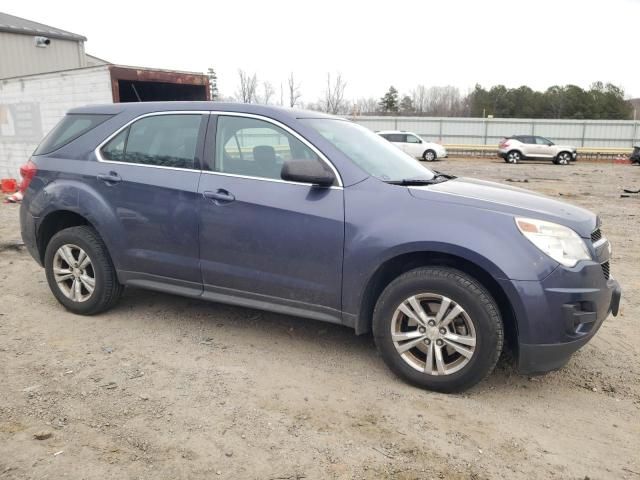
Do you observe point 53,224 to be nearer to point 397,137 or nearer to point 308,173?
point 308,173

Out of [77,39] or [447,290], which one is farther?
[77,39]

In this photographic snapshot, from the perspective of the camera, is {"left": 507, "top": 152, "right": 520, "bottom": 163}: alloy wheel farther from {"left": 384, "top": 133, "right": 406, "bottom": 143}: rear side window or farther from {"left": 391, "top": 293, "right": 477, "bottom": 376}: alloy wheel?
{"left": 391, "top": 293, "right": 477, "bottom": 376}: alloy wheel

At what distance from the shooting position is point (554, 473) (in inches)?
101

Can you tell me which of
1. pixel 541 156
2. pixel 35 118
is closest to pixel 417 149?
pixel 541 156

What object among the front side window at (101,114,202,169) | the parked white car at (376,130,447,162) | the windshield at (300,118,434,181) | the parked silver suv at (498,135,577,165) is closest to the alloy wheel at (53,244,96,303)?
the front side window at (101,114,202,169)

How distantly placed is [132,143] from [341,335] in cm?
Result: 234

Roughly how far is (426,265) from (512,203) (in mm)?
684

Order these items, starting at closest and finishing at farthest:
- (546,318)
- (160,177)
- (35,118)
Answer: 1. (546,318)
2. (160,177)
3. (35,118)

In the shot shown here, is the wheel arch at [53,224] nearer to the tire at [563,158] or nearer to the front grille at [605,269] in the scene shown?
the front grille at [605,269]

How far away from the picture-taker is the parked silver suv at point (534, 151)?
2861 cm

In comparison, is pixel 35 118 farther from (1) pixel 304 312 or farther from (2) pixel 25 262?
(1) pixel 304 312

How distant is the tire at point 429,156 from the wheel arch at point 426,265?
25607 mm

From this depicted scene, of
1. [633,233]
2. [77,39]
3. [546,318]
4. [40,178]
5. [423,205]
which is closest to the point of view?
[546,318]

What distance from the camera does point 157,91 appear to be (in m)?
11.3
